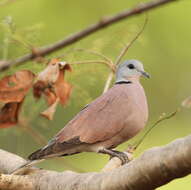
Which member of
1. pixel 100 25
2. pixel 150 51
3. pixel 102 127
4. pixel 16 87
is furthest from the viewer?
pixel 150 51

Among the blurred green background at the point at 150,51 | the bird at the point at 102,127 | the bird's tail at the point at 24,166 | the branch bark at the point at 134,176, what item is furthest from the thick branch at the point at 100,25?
the blurred green background at the point at 150,51

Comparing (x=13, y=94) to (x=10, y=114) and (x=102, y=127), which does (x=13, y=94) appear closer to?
(x=10, y=114)

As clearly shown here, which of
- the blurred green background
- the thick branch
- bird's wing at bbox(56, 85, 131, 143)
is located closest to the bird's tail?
bird's wing at bbox(56, 85, 131, 143)

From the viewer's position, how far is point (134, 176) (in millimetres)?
2037

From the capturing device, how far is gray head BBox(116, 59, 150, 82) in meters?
3.75

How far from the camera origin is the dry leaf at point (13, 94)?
9.16 feet

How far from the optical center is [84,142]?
3.17 meters

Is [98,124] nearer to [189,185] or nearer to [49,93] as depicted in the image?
[49,93]

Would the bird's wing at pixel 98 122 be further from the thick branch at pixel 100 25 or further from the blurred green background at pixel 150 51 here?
the blurred green background at pixel 150 51

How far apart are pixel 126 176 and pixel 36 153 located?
993mm

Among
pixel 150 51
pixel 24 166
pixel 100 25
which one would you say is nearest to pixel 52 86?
pixel 24 166

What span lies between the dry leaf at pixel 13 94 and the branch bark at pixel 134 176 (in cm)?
29

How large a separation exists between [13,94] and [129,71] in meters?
1.10

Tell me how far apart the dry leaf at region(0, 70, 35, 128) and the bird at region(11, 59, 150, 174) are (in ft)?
0.73
